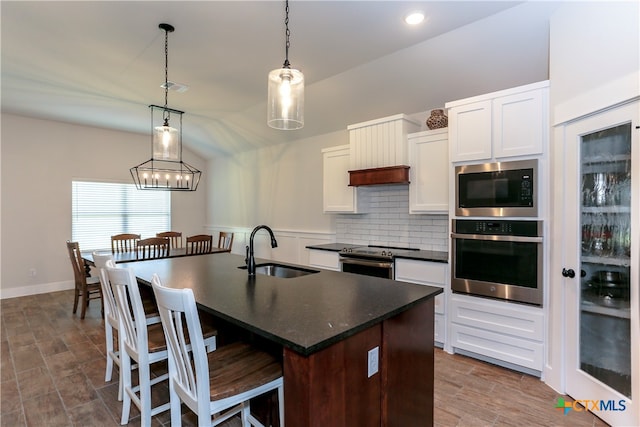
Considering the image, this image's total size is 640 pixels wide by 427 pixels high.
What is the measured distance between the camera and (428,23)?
276cm

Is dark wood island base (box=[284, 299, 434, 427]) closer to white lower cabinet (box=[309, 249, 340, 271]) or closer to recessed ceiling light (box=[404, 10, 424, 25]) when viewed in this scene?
white lower cabinet (box=[309, 249, 340, 271])

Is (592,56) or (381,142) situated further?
(381,142)

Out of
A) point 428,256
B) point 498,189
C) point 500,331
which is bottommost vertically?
point 500,331

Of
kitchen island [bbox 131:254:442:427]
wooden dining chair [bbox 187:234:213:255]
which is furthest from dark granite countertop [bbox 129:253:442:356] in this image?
wooden dining chair [bbox 187:234:213:255]

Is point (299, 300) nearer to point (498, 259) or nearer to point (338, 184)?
point (498, 259)

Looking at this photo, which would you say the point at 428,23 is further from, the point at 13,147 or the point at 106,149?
the point at 13,147

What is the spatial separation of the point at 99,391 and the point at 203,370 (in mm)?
1830

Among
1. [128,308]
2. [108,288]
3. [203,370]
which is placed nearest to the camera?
[203,370]

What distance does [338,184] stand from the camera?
4391mm

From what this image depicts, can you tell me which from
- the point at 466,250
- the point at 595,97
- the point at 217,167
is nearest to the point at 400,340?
the point at 466,250

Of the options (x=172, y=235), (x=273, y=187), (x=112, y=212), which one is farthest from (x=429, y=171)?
(x=112, y=212)

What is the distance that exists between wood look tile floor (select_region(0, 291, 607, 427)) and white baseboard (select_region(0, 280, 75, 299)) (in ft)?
7.11

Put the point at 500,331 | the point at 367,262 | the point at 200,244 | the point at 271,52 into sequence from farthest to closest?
the point at 200,244, the point at 367,262, the point at 271,52, the point at 500,331

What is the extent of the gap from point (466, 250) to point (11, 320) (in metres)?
5.47
